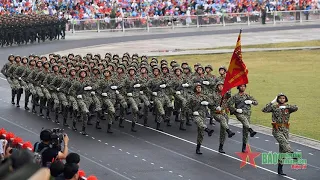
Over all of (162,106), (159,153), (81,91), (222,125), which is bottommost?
(159,153)

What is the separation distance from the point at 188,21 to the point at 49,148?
1752 inches

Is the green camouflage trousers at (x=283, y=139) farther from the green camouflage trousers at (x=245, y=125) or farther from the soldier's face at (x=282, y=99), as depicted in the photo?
the green camouflage trousers at (x=245, y=125)

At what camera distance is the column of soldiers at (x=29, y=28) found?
1791 inches

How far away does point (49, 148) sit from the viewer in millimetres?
9531

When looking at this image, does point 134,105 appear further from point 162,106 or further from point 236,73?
point 236,73

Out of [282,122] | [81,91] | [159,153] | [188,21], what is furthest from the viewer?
[188,21]

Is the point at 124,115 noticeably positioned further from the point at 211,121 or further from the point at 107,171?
the point at 107,171

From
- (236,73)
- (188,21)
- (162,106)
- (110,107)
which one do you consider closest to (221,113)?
(236,73)

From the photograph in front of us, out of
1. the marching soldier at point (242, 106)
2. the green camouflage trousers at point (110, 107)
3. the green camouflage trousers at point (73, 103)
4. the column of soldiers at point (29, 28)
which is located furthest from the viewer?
the column of soldiers at point (29, 28)

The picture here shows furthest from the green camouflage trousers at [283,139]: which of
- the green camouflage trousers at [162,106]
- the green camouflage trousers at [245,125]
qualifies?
the green camouflage trousers at [162,106]

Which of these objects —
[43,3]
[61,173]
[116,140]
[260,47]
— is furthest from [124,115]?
[43,3]

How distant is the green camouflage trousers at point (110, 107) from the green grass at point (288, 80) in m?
3.84

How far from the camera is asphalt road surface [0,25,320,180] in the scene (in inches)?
591

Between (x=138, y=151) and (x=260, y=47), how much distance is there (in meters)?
27.7
